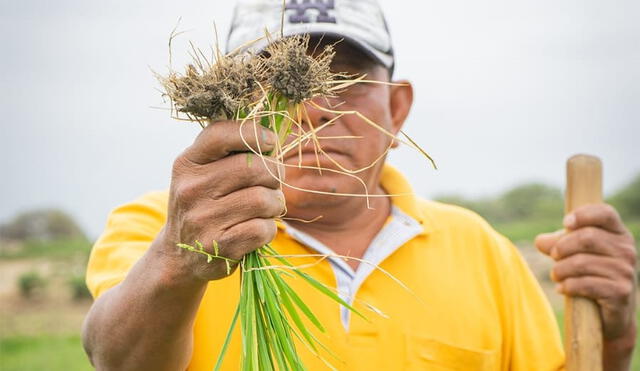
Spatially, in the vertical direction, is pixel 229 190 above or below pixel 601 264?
above

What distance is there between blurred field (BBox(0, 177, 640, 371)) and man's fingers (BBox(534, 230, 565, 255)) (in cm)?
503

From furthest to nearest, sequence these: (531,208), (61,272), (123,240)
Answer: (531,208) → (61,272) → (123,240)

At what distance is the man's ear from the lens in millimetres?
2617

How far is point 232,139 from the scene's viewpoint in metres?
1.44

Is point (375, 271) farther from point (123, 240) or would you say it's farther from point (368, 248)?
point (123, 240)

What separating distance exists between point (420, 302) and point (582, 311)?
51 centimetres

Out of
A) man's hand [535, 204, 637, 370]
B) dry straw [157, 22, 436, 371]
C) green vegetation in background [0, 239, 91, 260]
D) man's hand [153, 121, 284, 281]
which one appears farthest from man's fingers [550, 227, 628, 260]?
green vegetation in background [0, 239, 91, 260]

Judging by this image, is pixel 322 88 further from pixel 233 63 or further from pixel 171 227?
pixel 171 227

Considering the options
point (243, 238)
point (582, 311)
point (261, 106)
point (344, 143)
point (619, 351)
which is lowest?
point (619, 351)

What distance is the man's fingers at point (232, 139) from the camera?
145 cm

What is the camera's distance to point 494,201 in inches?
569

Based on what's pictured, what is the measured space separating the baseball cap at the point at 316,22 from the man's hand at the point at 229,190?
0.74 m

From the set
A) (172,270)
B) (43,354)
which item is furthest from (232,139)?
(43,354)

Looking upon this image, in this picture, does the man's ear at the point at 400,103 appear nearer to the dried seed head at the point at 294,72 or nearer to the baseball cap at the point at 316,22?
the baseball cap at the point at 316,22
